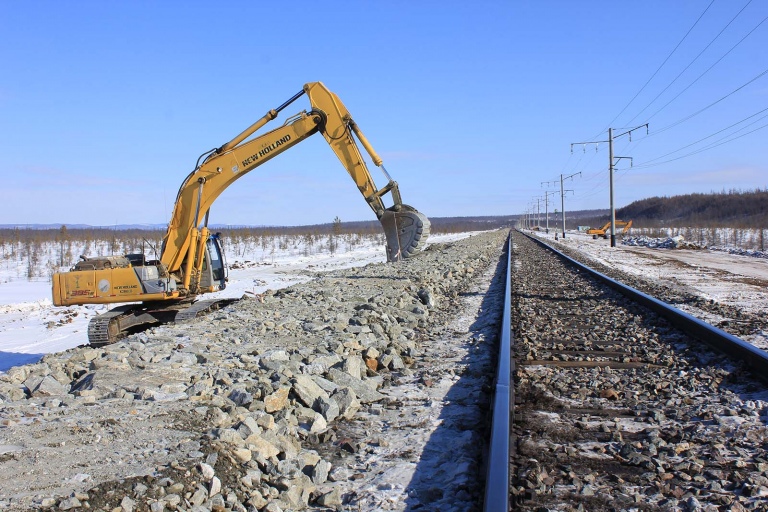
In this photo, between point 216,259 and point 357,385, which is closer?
point 357,385

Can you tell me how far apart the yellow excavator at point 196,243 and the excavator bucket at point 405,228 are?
0.08 ft

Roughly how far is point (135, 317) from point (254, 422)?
835 cm

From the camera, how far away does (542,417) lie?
A: 17.0 ft

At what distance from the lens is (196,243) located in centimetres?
1234

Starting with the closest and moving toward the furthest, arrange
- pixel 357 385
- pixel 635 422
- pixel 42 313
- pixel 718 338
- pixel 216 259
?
pixel 635 422, pixel 357 385, pixel 718 338, pixel 216 259, pixel 42 313

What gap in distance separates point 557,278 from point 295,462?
1420cm

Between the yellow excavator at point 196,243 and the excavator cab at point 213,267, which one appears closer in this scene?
the yellow excavator at point 196,243

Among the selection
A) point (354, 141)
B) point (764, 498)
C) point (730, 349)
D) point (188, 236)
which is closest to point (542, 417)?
point (764, 498)

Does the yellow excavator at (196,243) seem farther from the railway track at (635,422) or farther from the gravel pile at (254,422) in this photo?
the railway track at (635,422)

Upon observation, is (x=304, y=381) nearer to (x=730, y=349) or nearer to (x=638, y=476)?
(x=638, y=476)

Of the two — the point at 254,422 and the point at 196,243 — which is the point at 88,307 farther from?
the point at 254,422

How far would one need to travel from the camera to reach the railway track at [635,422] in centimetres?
373

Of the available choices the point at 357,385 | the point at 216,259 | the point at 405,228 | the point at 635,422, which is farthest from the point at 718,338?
the point at 216,259

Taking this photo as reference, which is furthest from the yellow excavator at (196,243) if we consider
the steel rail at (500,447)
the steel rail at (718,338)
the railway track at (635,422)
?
the steel rail at (500,447)
